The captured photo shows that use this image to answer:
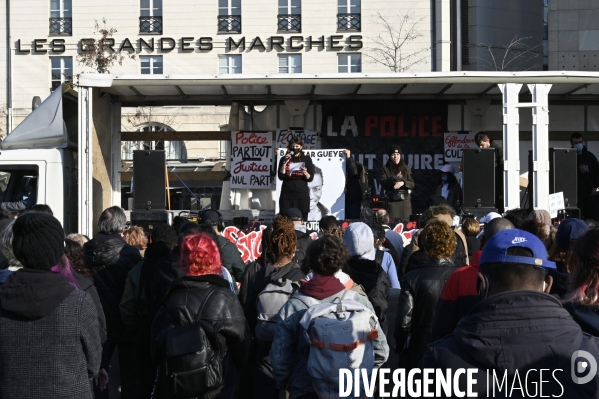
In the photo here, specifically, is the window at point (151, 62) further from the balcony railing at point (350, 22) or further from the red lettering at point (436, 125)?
the red lettering at point (436, 125)

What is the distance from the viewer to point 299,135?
14.8m

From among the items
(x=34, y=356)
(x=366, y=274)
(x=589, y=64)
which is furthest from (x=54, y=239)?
(x=589, y=64)

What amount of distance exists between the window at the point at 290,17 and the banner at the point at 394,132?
2336 cm

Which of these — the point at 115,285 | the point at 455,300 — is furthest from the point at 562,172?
the point at 455,300

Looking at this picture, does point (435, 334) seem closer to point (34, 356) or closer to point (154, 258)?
point (34, 356)

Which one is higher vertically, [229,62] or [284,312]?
[229,62]

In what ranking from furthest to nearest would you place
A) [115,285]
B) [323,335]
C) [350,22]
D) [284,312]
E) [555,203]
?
[350,22], [555,203], [115,285], [284,312], [323,335]

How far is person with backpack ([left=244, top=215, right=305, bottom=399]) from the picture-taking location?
17.9 ft

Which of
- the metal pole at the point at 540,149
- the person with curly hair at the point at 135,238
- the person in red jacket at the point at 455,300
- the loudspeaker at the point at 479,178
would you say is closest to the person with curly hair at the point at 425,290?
the person in red jacket at the point at 455,300

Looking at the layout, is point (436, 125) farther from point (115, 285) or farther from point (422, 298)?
point (422, 298)

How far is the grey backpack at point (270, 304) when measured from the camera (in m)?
5.42

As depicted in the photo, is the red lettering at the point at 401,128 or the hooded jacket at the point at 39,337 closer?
the hooded jacket at the point at 39,337

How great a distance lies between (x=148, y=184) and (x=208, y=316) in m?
7.76

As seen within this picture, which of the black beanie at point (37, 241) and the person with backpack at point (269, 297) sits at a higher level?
the black beanie at point (37, 241)
